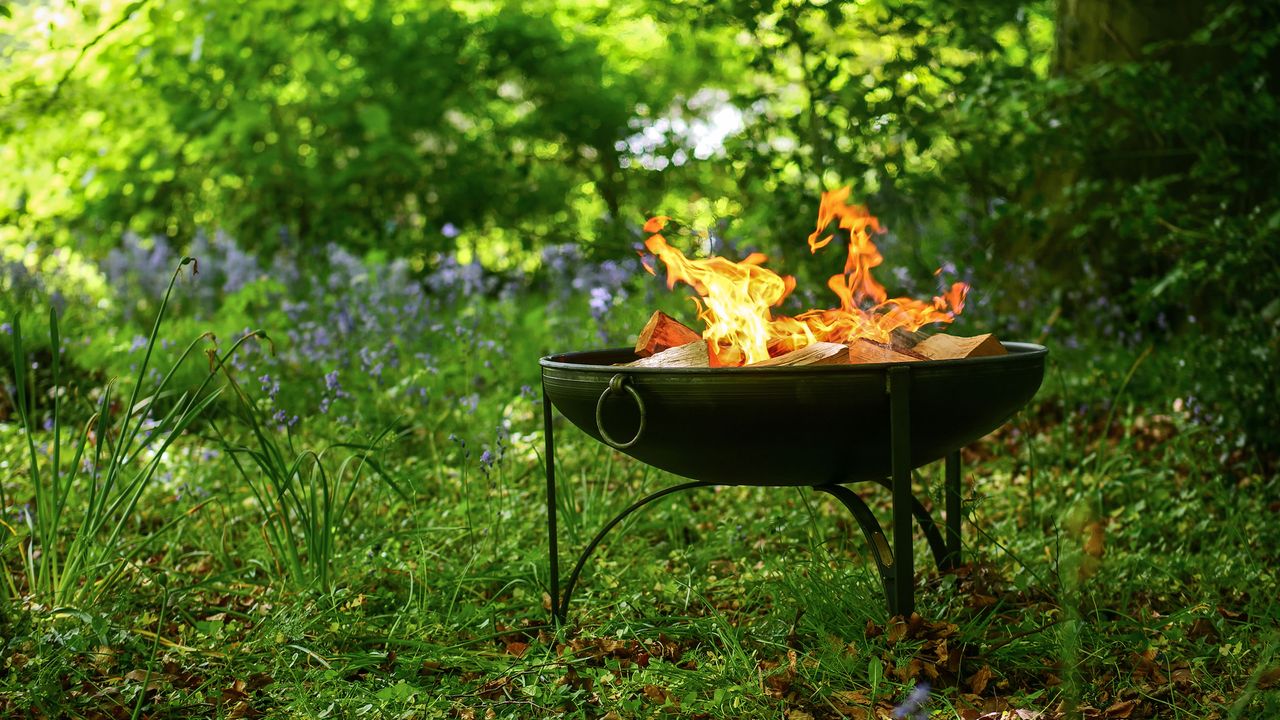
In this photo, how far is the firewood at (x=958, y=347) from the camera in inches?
95.4

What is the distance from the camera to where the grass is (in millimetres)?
2170

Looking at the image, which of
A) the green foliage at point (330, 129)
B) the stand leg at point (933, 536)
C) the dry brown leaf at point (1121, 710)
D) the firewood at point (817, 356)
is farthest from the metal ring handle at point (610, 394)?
the green foliage at point (330, 129)

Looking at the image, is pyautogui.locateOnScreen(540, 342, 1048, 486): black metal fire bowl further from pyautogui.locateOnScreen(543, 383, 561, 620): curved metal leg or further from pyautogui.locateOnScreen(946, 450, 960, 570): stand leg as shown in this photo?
pyautogui.locateOnScreen(946, 450, 960, 570): stand leg

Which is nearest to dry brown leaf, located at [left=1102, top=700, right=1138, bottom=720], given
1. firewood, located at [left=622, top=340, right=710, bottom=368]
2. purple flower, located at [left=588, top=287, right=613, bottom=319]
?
firewood, located at [left=622, top=340, right=710, bottom=368]

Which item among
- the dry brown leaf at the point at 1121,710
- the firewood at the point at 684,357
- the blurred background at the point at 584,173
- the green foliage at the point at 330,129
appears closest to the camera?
the dry brown leaf at the point at 1121,710

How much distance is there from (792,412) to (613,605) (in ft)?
2.94

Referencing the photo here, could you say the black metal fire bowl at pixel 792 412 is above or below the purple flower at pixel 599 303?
below

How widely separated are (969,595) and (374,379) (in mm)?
2464

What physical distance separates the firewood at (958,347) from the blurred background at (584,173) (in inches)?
45.1

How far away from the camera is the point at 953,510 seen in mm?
2770

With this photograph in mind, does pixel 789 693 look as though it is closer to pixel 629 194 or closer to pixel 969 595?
pixel 969 595

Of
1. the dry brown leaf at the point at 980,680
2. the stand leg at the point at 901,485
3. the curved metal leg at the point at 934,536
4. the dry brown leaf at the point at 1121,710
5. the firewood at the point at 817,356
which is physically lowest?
the dry brown leaf at the point at 1121,710

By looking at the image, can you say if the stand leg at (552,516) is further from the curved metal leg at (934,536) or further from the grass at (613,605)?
the curved metal leg at (934,536)

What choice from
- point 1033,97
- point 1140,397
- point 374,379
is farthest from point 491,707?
point 1033,97
